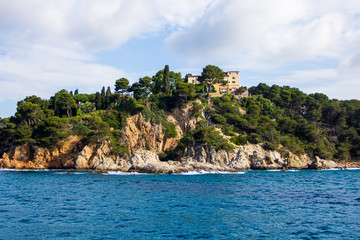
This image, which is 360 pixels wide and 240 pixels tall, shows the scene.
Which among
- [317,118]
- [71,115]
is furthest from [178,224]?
[317,118]

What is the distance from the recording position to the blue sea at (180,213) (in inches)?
653

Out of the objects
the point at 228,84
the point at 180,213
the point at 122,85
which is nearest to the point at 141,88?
the point at 122,85

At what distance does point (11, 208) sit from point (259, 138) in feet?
174

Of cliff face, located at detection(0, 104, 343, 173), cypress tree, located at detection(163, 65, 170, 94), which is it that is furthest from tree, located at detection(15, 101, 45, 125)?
cypress tree, located at detection(163, 65, 170, 94)

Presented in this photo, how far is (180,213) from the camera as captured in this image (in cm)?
2098

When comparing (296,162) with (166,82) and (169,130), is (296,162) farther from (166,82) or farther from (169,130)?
(166,82)

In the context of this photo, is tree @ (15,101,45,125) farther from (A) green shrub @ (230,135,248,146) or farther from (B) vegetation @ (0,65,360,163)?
(A) green shrub @ (230,135,248,146)

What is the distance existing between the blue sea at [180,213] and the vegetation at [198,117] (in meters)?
29.4

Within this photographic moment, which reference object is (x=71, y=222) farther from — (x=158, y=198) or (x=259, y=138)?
(x=259, y=138)

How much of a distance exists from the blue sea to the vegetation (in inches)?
1157

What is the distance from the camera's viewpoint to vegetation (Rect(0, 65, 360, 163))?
60938 millimetres

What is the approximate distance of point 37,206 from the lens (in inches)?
922

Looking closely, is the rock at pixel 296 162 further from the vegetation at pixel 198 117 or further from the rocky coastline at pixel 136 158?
the vegetation at pixel 198 117

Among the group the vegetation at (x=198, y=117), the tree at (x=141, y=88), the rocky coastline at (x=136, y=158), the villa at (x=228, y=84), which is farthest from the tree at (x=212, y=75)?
the rocky coastline at (x=136, y=158)
